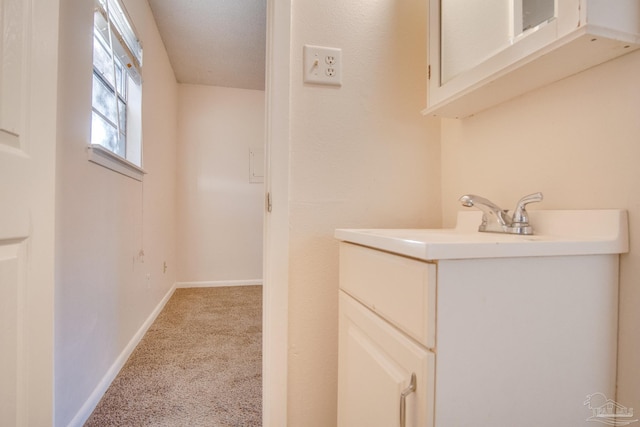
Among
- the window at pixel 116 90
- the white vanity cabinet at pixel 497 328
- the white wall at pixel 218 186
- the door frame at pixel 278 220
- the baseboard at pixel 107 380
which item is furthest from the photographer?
the white wall at pixel 218 186

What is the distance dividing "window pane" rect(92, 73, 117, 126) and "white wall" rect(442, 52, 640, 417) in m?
1.72

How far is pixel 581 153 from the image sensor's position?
640 mm

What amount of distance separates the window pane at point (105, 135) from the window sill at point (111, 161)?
96 mm

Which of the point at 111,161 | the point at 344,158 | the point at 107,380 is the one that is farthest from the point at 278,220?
the point at 107,380

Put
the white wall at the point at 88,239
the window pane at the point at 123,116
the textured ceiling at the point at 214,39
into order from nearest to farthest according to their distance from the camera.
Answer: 1. the white wall at the point at 88,239
2. the window pane at the point at 123,116
3. the textured ceiling at the point at 214,39

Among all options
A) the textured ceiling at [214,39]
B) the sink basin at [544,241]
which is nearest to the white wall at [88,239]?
the textured ceiling at [214,39]

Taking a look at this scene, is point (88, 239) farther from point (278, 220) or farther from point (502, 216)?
point (502, 216)

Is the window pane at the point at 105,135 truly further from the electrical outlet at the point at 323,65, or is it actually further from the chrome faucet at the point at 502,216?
the chrome faucet at the point at 502,216

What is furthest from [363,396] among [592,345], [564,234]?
[564,234]

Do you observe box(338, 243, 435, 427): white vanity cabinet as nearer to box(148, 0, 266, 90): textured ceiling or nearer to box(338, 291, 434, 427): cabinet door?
box(338, 291, 434, 427): cabinet door

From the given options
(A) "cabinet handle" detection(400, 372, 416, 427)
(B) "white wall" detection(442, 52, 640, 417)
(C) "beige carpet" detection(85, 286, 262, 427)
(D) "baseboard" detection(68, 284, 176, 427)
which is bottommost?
(C) "beige carpet" detection(85, 286, 262, 427)

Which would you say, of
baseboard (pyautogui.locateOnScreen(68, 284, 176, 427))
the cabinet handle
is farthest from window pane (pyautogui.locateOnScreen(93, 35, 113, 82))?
the cabinet handle

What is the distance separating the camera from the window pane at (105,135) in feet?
4.99

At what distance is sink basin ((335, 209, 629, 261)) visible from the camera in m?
0.47
